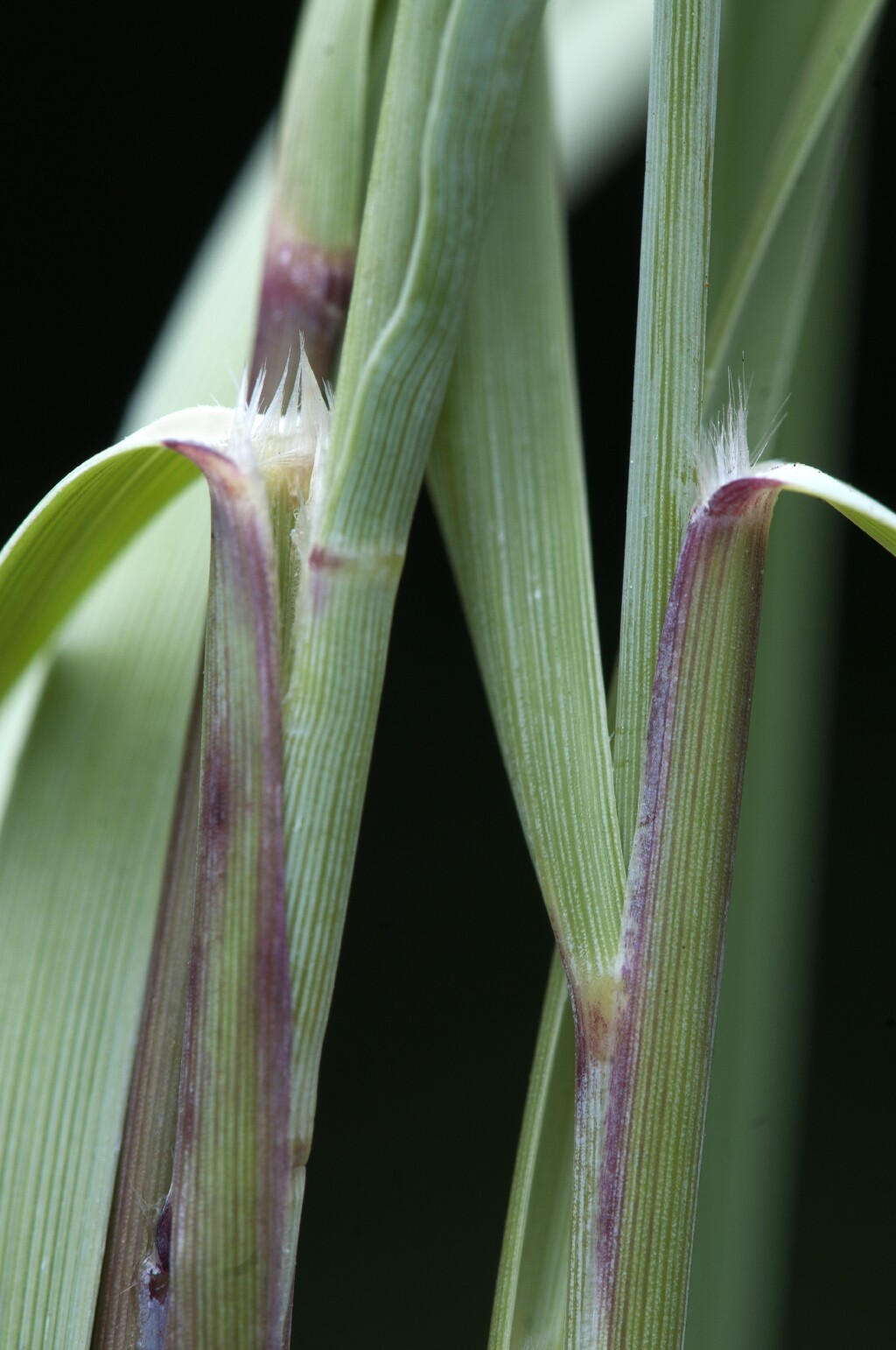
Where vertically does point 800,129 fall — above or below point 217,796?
above

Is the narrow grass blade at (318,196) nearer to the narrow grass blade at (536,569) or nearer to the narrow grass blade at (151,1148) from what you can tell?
the narrow grass blade at (536,569)

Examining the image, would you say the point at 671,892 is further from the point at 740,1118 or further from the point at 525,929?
the point at 525,929

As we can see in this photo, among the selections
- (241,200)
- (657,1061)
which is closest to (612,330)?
(241,200)

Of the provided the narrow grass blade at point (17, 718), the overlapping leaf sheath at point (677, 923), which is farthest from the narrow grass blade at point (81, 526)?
the overlapping leaf sheath at point (677, 923)

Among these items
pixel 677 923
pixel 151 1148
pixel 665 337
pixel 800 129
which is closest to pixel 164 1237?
pixel 151 1148

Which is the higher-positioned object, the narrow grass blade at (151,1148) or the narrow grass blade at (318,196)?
the narrow grass blade at (318,196)

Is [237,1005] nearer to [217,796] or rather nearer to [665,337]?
[217,796]
